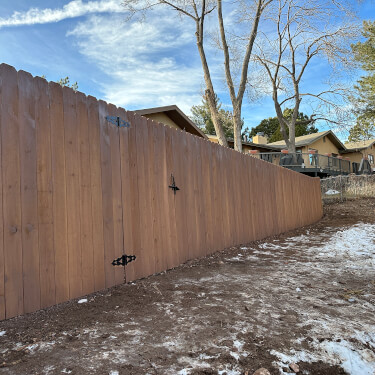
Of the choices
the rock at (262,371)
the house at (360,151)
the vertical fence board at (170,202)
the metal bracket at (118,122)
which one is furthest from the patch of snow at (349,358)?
the house at (360,151)

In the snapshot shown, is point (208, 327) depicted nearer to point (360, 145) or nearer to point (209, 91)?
point (209, 91)

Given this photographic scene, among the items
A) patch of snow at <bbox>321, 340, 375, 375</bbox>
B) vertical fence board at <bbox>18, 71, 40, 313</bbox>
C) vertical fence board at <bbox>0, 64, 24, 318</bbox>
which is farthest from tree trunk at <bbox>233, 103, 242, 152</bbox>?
patch of snow at <bbox>321, 340, 375, 375</bbox>

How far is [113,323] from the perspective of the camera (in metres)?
2.34

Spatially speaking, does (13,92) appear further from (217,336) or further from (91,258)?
(217,336)

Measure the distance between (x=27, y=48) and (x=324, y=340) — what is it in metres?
9.85

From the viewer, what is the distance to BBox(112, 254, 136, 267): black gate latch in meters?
3.26

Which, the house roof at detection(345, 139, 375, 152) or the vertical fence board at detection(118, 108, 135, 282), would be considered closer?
the vertical fence board at detection(118, 108, 135, 282)

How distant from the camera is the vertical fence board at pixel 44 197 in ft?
8.39

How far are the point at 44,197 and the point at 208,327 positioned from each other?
1.69m

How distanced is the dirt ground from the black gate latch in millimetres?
250

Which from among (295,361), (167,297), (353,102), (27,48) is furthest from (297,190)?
(353,102)

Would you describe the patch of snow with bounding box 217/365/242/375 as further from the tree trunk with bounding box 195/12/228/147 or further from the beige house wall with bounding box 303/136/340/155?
the beige house wall with bounding box 303/136/340/155

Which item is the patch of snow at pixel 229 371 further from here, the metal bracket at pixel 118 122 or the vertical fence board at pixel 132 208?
the metal bracket at pixel 118 122

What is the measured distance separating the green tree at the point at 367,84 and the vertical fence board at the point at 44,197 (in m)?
19.1
